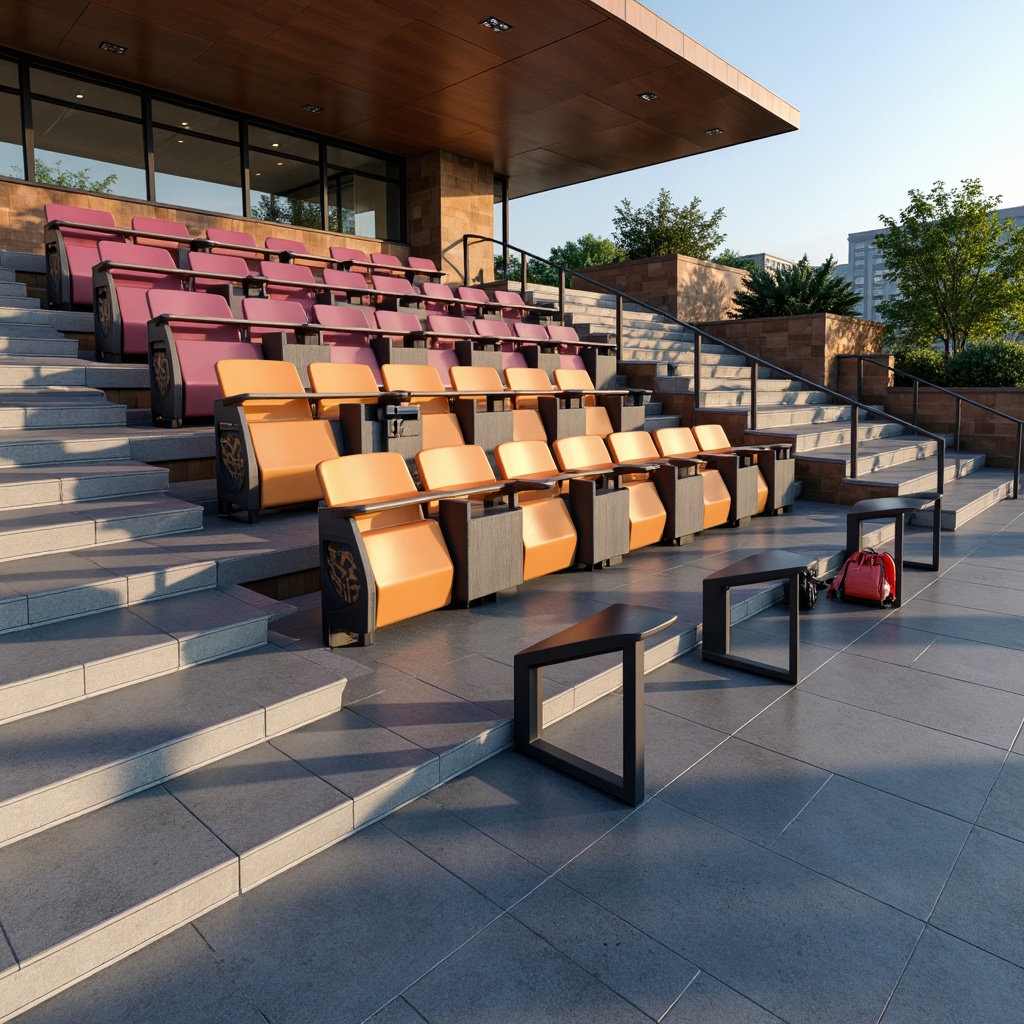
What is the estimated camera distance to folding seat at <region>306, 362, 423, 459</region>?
4816mm

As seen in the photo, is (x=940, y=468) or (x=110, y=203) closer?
(x=940, y=468)

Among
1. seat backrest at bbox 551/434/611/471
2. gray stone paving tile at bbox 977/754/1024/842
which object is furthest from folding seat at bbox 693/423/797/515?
gray stone paving tile at bbox 977/754/1024/842

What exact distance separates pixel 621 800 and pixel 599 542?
246 cm

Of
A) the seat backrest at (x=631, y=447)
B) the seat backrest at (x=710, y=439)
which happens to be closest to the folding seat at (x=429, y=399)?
the seat backrest at (x=631, y=447)

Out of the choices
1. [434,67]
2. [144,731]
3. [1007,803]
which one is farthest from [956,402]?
[144,731]

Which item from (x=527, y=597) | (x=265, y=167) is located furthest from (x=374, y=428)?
(x=265, y=167)

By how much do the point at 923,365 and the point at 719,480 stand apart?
23.4ft

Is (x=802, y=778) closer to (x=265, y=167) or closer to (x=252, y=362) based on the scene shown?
(x=252, y=362)

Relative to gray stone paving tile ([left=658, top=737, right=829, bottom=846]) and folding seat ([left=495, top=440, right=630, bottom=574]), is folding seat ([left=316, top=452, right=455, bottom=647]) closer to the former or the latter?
folding seat ([left=495, top=440, right=630, bottom=574])

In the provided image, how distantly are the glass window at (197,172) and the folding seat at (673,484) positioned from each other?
7938 millimetres

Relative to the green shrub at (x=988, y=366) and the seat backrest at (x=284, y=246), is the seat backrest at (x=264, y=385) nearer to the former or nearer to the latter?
the seat backrest at (x=284, y=246)

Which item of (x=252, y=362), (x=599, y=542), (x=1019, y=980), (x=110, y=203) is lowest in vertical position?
(x=1019, y=980)

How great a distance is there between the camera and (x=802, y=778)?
2576 mm

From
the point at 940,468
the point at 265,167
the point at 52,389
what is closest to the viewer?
the point at 52,389
